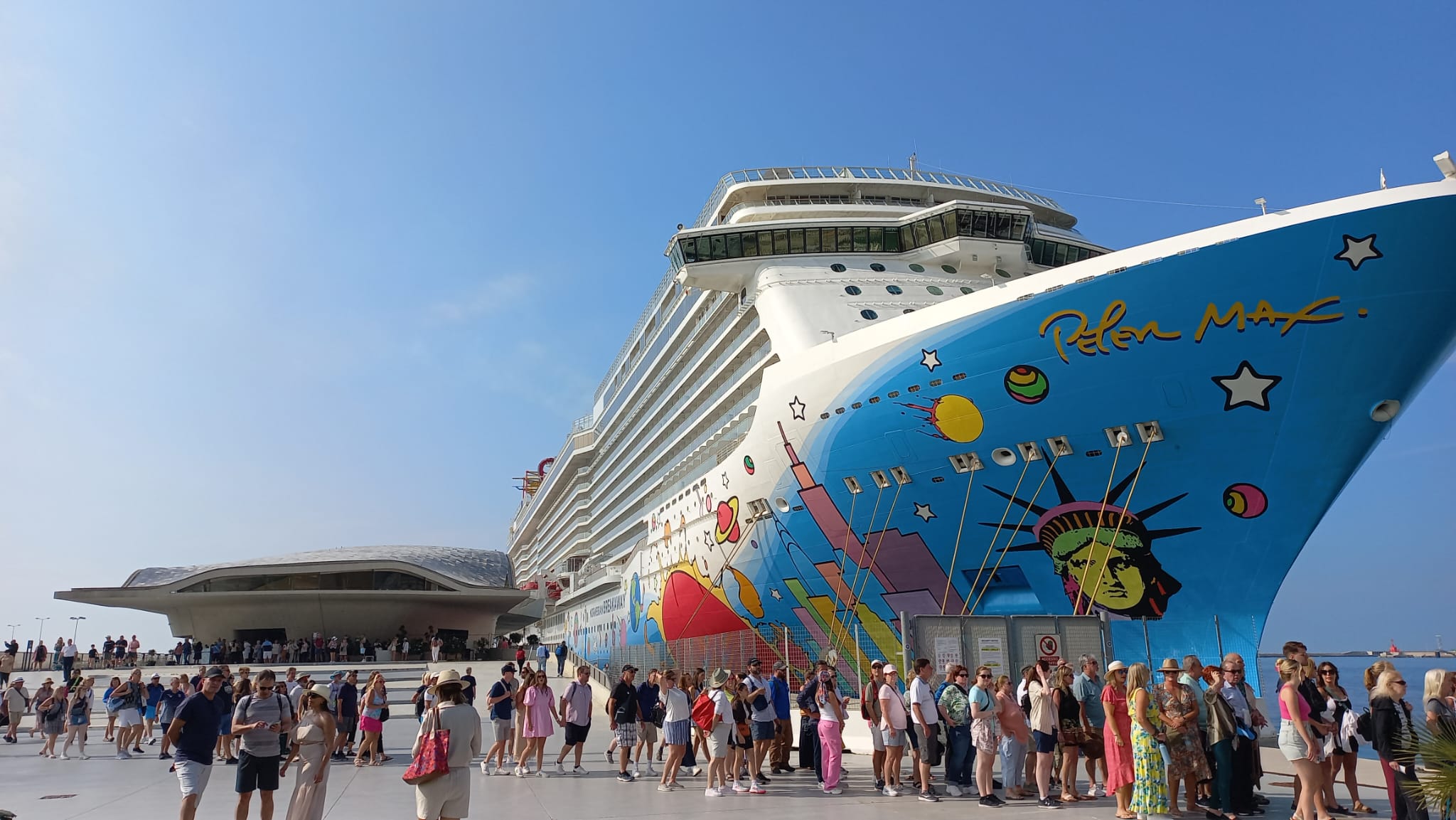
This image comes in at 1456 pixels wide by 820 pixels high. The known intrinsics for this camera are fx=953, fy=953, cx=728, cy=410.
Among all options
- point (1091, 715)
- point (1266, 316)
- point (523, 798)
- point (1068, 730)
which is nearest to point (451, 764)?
point (523, 798)

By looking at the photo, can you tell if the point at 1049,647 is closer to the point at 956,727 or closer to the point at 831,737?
the point at 956,727

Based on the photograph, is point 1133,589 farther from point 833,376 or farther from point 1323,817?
point 1323,817

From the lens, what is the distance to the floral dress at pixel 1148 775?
7.36 metres

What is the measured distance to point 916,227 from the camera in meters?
21.0

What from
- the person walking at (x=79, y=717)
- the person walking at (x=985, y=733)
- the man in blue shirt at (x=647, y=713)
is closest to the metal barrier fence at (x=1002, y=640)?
the person walking at (x=985, y=733)

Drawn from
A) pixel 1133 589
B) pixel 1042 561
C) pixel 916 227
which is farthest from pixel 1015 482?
pixel 916 227

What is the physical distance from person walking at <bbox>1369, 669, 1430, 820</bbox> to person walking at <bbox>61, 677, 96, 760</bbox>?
49.7 ft

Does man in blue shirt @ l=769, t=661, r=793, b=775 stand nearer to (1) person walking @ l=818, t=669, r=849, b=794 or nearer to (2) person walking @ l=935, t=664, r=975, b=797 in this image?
(1) person walking @ l=818, t=669, r=849, b=794

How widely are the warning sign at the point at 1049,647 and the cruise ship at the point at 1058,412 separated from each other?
142 cm

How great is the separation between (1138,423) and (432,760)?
10658 millimetres

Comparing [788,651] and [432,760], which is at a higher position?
[788,651]
